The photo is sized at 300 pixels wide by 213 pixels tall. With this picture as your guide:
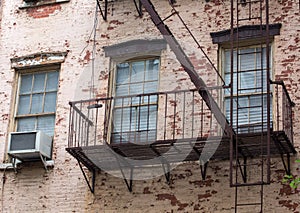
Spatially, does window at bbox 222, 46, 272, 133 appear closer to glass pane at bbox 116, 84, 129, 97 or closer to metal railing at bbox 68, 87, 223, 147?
metal railing at bbox 68, 87, 223, 147

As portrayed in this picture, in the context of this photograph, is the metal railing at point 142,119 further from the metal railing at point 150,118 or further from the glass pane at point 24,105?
the glass pane at point 24,105

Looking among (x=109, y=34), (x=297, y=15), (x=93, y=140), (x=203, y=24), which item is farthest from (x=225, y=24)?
(x=93, y=140)

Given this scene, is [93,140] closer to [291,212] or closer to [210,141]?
[210,141]

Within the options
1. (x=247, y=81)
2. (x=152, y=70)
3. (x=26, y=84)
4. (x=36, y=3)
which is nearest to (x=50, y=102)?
(x=26, y=84)

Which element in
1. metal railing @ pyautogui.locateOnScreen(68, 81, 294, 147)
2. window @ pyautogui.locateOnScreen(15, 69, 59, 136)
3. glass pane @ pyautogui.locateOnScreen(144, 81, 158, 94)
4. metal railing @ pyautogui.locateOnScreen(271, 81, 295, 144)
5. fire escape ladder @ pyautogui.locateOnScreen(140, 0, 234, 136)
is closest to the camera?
fire escape ladder @ pyautogui.locateOnScreen(140, 0, 234, 136)

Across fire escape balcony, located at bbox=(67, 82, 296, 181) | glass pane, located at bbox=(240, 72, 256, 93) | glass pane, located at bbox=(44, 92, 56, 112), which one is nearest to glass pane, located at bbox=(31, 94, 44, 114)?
glass pane, located at bbox=(44, 92, 56, 112)

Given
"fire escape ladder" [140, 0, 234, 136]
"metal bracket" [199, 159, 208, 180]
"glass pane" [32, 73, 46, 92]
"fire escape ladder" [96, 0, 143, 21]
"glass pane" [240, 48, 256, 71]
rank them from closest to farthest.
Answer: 1. "fire escape ladder" [140, 0, 234, 136]
2. "metal bracket" [199, 159, 208, 180]
3. "glass pane" [240, 48, 256, 71]
4. "fire escape ladder" [96, 0, 143, 21]
5. "glass pane" [32, 73, 46, 92]

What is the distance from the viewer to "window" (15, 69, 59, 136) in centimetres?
1541

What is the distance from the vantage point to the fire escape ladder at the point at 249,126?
12422 mm

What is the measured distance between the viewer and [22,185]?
14.7m

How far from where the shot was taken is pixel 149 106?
48.0 ft

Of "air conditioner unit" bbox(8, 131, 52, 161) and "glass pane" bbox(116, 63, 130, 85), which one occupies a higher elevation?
"glass pane" bbox(116, 63, 130, 85)

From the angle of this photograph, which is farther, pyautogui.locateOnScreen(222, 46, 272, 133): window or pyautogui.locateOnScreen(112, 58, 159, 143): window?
pyautogui.locateOnScreen(112, 58, 159, 143): window

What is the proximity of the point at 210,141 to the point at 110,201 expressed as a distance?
2.50 meters
